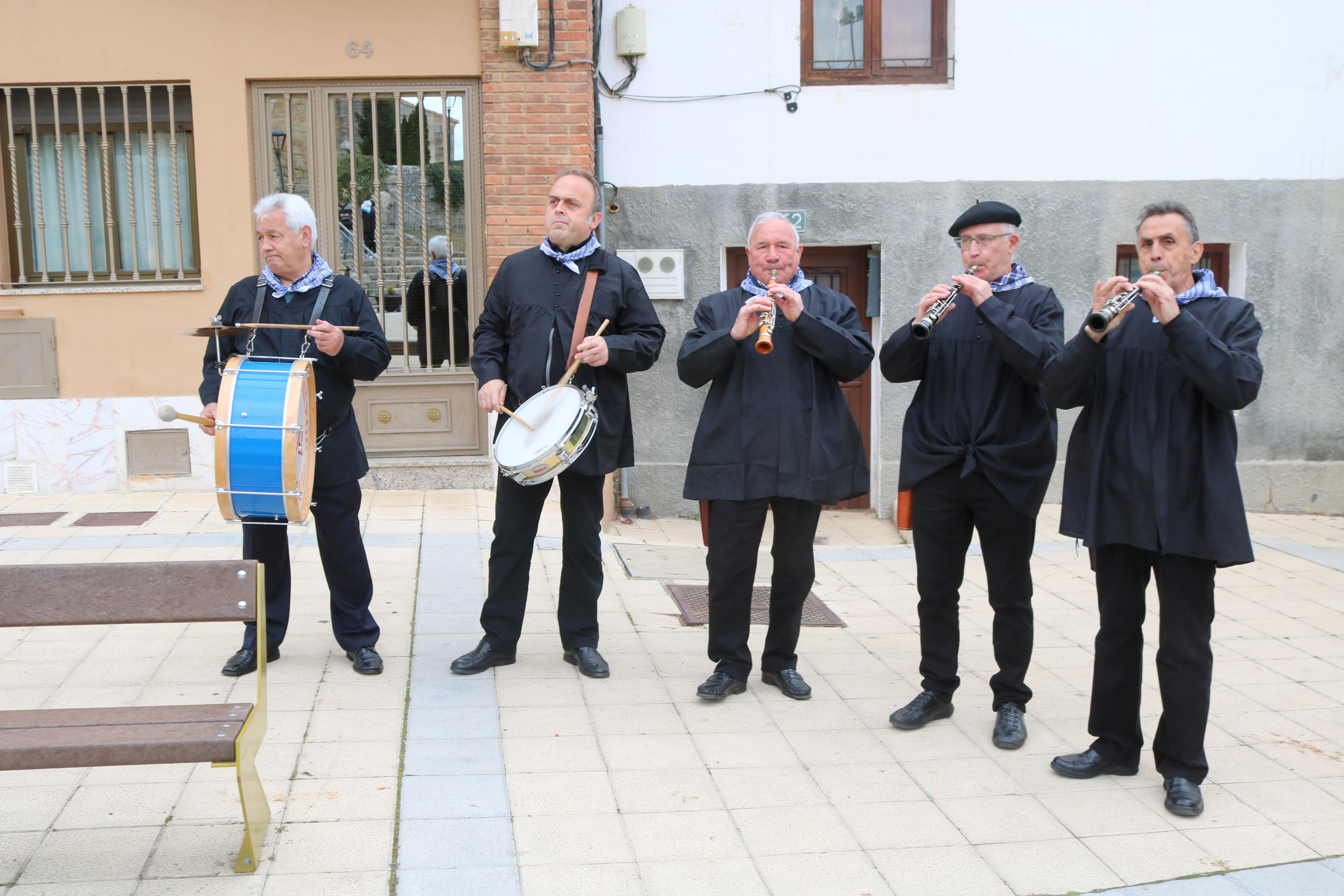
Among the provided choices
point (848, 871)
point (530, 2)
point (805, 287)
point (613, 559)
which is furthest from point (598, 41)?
point (848, 871)

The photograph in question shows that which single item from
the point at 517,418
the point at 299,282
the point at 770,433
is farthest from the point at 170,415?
the point at 770,433

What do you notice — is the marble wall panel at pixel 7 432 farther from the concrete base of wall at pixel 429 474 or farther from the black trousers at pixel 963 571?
the black trousers at pixel 963 571

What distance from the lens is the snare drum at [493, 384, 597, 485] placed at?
14.0 feet

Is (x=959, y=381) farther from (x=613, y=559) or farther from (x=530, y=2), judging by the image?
(x=530, y=2)

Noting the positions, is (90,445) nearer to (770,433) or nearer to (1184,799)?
(770,433)

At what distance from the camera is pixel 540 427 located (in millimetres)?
4391

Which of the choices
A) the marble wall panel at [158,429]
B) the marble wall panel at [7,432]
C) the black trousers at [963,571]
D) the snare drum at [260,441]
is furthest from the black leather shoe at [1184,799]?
the marble wall panel at [7,432]

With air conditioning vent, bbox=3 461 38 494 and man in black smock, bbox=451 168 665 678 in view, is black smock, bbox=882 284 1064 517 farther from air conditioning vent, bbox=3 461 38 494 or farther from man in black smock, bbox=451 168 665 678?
air conditioning vent, bbox=3 461 38 494

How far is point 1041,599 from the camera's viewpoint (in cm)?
635

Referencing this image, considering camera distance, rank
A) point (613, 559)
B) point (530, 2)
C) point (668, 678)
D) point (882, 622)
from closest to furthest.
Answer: point (668, 678), point (882, 622), point (613, 559), point (530, 2)

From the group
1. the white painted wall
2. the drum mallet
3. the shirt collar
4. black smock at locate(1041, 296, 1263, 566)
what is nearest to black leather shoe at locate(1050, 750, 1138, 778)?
black smock at locate(1041, 296, 1263, 566)

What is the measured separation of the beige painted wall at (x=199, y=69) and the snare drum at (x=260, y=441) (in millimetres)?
4008

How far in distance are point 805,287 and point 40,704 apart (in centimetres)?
331

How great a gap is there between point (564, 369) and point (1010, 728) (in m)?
2.16
